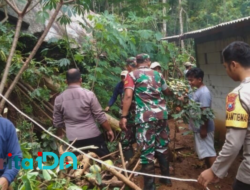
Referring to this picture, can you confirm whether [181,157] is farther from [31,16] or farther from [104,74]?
[31,16]

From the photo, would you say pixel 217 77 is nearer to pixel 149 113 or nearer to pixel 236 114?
pixel 149 113

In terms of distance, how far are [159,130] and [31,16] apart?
4.48 m

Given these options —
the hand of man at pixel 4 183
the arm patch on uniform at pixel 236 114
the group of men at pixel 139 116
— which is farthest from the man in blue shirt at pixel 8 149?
the arm patch on uniform at pixel 236 114

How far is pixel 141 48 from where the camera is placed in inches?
262

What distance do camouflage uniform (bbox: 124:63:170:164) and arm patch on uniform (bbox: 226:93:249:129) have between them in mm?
1714

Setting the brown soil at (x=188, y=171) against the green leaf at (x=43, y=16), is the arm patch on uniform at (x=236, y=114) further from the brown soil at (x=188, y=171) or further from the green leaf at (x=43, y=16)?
the green leaf at (x=43, y=16)

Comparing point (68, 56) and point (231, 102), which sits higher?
point (68, 56)

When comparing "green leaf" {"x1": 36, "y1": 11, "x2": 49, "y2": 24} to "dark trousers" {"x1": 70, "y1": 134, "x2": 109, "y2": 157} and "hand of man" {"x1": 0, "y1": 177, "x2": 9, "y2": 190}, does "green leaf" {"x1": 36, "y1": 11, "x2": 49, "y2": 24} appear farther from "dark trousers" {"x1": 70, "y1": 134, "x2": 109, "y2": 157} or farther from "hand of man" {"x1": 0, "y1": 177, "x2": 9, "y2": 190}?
"hand of man" {"x1": 0, "y1": 177, "x2": 9, "y2": 190}

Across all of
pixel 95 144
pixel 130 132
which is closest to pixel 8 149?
pixel 95 144

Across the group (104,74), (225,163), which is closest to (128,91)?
(225,163)

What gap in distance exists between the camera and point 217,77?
605cm

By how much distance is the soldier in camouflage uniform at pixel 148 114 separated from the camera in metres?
3.52

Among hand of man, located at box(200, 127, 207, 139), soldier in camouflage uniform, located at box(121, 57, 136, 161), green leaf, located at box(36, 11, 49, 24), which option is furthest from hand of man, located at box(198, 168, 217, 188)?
green leaf, located at box(36, 11, 49, 24)

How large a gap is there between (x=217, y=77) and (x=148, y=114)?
123 inches
